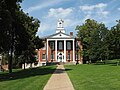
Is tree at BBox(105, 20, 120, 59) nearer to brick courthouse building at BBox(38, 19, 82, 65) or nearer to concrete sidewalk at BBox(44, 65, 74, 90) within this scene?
brick courthouse building at BBox(38, 19, 82, 65)

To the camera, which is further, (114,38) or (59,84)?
(114,38)

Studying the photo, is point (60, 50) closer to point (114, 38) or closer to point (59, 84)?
point (114, 38)

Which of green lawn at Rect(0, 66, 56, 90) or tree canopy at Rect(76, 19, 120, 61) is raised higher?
tree canopy at Rect(76, 19, 120, 61)

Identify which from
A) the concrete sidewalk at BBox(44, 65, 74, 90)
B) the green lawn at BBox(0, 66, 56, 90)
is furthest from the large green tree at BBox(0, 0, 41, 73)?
the concrete sidewalk at BBox(44, 65, 74, 90)

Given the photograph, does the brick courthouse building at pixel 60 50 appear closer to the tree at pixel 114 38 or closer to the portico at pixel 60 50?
the portico at pixel 60 50

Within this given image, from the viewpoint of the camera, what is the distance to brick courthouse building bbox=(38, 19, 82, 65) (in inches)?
3573

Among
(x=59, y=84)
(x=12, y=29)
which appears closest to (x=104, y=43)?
(x=12, y=29)

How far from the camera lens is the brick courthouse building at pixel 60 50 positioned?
298 ft

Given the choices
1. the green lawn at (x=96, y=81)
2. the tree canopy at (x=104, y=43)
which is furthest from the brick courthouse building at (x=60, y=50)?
the green lawn at (x=96, y=81)

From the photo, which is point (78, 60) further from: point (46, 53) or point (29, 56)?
point (29, 56)

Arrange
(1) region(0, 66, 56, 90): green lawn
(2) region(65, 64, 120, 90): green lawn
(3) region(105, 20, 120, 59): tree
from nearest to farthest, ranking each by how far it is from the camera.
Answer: (2) region(65, 64, 120, 90): green lawn, (1) region(0, 66, 56, 90): green lawn, (3) region(105, 20, 120, 59): tree

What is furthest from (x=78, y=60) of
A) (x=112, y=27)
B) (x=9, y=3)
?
(x=9, y=3)

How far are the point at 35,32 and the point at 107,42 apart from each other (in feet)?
48.5

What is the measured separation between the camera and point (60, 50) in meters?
91.9
